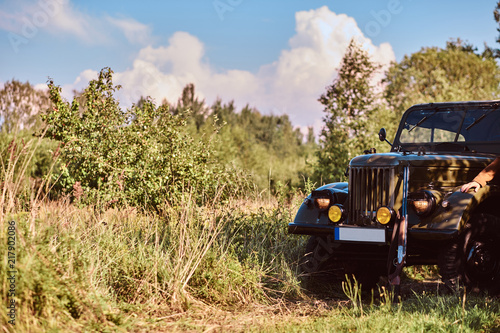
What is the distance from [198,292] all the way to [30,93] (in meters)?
29.4

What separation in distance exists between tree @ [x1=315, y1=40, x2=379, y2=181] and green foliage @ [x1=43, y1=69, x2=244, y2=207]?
6.33 m

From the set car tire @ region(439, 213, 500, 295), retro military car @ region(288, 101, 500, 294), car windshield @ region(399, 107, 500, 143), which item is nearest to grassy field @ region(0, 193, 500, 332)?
car tire @ region(439, 213, 500, 295)

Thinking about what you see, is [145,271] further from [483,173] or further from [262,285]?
[483,173]

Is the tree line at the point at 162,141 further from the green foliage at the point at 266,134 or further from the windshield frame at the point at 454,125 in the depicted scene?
the windshield frame at the point at 454,125

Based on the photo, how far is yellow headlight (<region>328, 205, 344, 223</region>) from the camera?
19.3ft

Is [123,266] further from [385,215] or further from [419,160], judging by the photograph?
[419,160]

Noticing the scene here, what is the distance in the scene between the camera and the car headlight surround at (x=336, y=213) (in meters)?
5.89

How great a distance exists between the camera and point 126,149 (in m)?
10.4

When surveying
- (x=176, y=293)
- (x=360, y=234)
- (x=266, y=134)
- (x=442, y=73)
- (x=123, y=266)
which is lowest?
(x=176, y=293)

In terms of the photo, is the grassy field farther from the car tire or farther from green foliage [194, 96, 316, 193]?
green foliage [194, 96, 316, 193]

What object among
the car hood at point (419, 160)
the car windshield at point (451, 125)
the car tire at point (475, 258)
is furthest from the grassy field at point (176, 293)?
the car windshield at point (451, 125)

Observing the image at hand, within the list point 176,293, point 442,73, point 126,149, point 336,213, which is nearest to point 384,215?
point 336,213

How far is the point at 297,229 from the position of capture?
6.08 meters

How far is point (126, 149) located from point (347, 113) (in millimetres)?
8661
